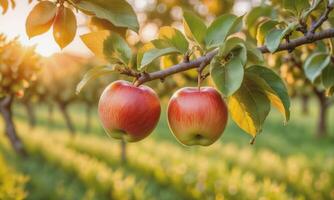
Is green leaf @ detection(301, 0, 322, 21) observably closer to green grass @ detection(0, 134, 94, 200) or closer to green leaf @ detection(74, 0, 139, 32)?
green leaf @ detection(74, 0, 139, 32)

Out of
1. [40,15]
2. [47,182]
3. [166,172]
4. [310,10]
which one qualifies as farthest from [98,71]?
[166,172]

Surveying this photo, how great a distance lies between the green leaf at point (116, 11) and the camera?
1214 mm

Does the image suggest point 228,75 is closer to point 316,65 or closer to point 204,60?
point 204,60

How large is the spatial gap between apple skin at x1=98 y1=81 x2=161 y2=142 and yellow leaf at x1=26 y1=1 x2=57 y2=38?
230 mm

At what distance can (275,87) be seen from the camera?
1.15m

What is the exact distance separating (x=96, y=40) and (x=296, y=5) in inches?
21.0

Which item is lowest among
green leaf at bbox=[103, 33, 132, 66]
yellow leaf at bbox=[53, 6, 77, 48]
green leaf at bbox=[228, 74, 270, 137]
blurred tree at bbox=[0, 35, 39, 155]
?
blurred tree at bbox=[0, 35, 39, 155]

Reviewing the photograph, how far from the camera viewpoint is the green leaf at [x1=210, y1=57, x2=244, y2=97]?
1.01m

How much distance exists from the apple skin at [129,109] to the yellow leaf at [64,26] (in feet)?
0.56

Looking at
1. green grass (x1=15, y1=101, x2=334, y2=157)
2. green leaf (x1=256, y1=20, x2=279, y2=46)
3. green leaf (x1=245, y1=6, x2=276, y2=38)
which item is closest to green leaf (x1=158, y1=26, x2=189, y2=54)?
green leaf (x1=256, y1=20, x2=279, y2=46)

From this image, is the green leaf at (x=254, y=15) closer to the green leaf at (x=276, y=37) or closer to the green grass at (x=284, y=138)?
the green leaf at (x=276, y=37)

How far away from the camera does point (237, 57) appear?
1.09 metres

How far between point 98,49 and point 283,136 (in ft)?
40.2

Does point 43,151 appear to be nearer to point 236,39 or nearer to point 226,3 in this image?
point 226,3
